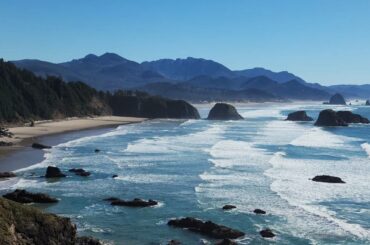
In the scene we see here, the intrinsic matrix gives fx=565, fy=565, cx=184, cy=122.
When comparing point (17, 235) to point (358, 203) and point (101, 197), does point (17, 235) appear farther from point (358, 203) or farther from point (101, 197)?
point (358, 203)

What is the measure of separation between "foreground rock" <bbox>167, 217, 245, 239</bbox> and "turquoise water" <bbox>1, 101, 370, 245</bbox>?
525 millimetres

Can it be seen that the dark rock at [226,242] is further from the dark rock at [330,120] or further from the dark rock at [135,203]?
the dark rock at [330,120]

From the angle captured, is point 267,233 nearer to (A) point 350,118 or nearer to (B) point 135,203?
(B) point 135,203

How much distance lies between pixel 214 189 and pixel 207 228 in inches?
390

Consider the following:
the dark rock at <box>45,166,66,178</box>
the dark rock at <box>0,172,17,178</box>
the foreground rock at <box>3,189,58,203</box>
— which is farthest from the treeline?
the foreground rock at <box>3,189,58,203</box>

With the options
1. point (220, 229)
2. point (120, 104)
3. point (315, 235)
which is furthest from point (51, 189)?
point (120, 104)

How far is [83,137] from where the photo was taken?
6850 centimetres

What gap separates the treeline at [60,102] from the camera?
3332 inches

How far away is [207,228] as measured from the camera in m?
24.5

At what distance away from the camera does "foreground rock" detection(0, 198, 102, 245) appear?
53.6 ft

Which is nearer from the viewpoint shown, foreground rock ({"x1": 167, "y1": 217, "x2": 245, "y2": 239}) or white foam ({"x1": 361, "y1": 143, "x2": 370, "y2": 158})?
foreground rock ({"x1": 167, "y1": 217, "x2": 245, "y2": 239})

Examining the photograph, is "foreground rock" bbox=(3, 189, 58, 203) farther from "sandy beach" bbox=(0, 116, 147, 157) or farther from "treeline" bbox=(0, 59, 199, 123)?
"treeline" bbox=(0, 59, 199, 123)

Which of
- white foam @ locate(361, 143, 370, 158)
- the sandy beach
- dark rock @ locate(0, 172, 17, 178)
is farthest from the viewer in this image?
the sandy beach

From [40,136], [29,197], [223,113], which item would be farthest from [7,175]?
[223,113]
